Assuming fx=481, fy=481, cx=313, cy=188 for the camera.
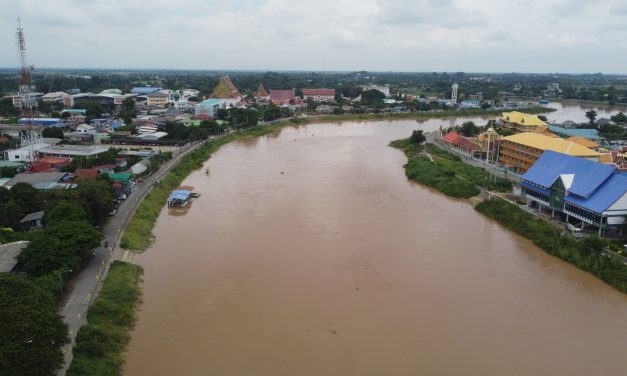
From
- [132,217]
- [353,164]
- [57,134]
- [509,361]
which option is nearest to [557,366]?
[509,361]

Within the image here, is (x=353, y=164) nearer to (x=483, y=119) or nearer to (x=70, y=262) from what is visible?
(x=70, y=262)

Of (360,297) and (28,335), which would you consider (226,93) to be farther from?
(28,335)

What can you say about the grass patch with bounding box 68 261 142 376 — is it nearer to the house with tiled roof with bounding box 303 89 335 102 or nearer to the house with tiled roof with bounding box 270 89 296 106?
the house with tiled roof with bounding box 270 89 296 106

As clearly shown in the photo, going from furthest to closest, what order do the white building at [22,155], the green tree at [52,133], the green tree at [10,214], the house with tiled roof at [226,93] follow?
the house with tiled roof at [226,93], the green tree at [52,133], the white building at [22,155], the green tree at [10,214]

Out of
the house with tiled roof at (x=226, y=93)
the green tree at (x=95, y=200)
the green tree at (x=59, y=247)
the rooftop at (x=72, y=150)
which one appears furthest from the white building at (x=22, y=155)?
the house with tiled roof at (x=226, y=93)

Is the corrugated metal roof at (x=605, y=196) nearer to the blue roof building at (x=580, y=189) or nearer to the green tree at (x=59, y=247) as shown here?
the blue roof building at (x=580, y=189)

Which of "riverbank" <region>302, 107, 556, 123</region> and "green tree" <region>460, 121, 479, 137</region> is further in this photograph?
"riverbank" <region>302, 107, 556, 123</region>

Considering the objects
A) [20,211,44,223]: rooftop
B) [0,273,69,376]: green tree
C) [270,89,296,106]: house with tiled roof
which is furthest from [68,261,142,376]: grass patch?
[270,89,296,106]: house with tiled roof

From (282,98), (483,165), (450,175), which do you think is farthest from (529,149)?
(282,98)
